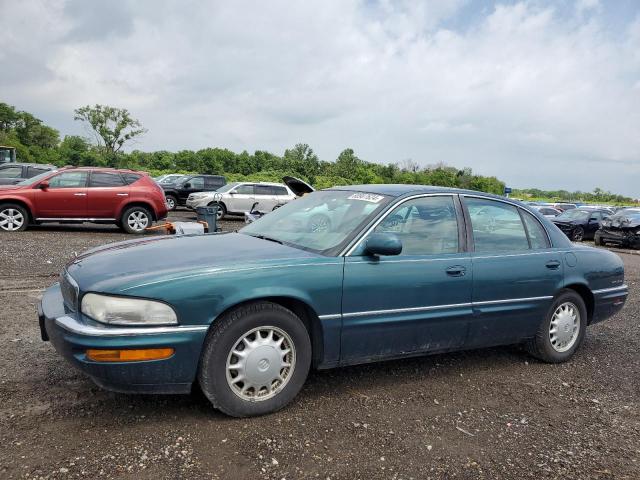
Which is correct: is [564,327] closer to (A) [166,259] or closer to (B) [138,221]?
(A) [166,259]

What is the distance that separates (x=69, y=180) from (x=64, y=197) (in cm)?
45

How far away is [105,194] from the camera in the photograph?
12.8 metres

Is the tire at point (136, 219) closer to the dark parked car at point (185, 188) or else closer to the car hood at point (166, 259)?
the dark parked car at point (185, 188)

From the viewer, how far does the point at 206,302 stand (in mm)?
3020

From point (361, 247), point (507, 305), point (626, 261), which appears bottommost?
point (626, 261)

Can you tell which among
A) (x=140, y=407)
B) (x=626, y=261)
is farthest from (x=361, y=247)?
(x=626, y=261)

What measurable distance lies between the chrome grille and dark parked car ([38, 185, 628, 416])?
0.02 metres

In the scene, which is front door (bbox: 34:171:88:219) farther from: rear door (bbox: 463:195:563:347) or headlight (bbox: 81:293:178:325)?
rear door (bbox: 463:195:563:347)

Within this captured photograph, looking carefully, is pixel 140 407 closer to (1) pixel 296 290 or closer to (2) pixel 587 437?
(1) pixel 296 290

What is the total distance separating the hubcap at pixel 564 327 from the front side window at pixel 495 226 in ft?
2.31

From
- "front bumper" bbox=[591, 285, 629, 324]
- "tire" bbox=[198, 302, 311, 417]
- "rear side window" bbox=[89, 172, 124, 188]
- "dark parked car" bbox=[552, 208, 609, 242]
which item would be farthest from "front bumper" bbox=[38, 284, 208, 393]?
"dark parked car" bbox=[552, 208, 609, 242]

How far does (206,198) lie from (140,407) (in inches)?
660

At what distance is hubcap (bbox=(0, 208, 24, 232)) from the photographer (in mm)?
11938

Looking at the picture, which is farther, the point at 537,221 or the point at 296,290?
the point at 537,221
